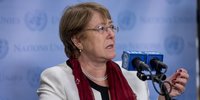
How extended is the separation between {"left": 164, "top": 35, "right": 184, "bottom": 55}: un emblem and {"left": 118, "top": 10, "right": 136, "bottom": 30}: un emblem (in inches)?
11.7

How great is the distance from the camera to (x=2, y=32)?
2533 mm

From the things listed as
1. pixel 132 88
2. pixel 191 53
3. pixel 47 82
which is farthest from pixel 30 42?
pixel 191 53

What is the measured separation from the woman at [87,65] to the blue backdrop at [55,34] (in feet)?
1.26

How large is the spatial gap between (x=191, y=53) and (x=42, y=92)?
139cm

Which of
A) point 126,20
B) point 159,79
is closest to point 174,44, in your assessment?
point 126,20

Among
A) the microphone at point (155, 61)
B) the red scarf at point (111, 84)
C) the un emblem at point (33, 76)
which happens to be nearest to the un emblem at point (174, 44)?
the red scarf at point (111, 84)

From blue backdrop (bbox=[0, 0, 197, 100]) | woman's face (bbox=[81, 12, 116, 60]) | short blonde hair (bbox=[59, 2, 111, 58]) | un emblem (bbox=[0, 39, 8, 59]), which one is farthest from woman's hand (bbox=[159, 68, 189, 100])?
un emblem (bbox=[0, 39, 8, 59])

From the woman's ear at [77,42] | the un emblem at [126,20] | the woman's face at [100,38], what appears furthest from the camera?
the un emblem at [126,20]

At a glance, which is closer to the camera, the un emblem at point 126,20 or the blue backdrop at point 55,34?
the blue backdrop at point 55,34

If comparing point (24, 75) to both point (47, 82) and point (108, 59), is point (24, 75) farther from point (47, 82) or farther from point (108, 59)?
point (108, 59)

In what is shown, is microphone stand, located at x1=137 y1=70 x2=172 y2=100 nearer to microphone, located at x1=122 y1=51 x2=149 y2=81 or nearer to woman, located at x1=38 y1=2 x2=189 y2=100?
microphone, located at x1=122 y1=51 x2=149 y2=81

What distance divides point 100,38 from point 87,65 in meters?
0.19

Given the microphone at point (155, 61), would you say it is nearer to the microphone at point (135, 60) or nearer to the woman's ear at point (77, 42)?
the microphone at point (135, 60)

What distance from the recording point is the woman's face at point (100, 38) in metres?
2.15
